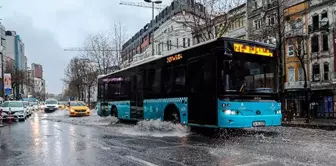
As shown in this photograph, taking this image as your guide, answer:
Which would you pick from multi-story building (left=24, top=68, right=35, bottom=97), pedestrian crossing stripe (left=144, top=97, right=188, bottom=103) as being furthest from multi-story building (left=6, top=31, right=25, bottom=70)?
pedestrian crossing stripe (left=144, top=97, right=188, bottom=103)

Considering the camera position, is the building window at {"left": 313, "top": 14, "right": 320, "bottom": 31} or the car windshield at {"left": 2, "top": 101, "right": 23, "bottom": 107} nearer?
the car windshield at {"left": 2, "top": 101, "right": 23, "bottom": 107}

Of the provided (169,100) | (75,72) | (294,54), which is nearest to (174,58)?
(169,100)

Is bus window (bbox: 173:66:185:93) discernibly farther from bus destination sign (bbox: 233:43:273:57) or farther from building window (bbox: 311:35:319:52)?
building window (bbox: 311:35:319:52)

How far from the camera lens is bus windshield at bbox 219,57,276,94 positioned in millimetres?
→ 11344

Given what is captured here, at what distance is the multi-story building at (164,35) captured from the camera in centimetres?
2934

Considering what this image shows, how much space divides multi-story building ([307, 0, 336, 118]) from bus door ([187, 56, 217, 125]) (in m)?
25.3

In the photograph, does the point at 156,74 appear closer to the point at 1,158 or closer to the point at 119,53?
the point at 1,158

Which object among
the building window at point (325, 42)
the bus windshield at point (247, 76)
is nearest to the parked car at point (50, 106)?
the building window at point (325, 42)

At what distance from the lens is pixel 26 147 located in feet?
33.7

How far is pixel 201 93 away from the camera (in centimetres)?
1227

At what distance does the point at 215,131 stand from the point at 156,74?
12.0 feet

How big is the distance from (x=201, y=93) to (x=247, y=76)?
1.67 metres

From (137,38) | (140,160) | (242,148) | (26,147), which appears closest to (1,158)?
(26,147)

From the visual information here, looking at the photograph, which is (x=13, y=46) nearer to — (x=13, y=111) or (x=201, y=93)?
(x=13, y=111)
